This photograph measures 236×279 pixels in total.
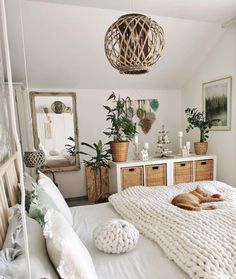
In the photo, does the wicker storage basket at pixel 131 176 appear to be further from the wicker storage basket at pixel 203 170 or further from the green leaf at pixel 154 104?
the green leaf at pixel 154 104

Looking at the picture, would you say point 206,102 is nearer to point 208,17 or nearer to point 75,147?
point 208,17

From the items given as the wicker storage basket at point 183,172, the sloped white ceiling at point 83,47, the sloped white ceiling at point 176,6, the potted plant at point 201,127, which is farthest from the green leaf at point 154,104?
the sloped white ceiling at point 176,6

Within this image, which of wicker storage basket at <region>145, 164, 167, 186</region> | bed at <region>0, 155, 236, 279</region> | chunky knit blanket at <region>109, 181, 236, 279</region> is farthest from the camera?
wicker storage basket at <region>145, 164, 167, 186</region>

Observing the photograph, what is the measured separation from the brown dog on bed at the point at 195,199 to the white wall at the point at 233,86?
150 cm

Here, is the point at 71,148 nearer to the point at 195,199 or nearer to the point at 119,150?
the point at 119,150

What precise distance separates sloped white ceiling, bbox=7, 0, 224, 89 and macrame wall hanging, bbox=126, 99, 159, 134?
0.89 ft

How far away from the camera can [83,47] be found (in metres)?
2.80

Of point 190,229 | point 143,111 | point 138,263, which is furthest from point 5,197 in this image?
point 143,111

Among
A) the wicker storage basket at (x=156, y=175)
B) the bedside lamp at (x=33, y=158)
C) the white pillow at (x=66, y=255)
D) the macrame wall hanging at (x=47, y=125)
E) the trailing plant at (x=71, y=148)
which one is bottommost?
the wicker storage basket at (x=156, y=175)

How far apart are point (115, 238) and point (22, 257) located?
52 cm

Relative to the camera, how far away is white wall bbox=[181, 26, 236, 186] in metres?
2.92

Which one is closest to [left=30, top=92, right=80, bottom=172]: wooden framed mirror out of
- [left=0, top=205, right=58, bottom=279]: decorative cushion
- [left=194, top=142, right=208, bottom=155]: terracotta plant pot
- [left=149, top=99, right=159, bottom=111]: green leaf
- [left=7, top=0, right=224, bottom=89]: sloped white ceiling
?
[left=7, top=0, right=224, bottom=89]: sloped white ceiling

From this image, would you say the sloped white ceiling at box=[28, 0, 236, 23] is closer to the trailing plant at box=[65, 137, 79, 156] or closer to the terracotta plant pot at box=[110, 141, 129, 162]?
the terracotta plant pot at box=[110, 141, 129, 162]

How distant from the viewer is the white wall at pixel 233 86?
2.92m
